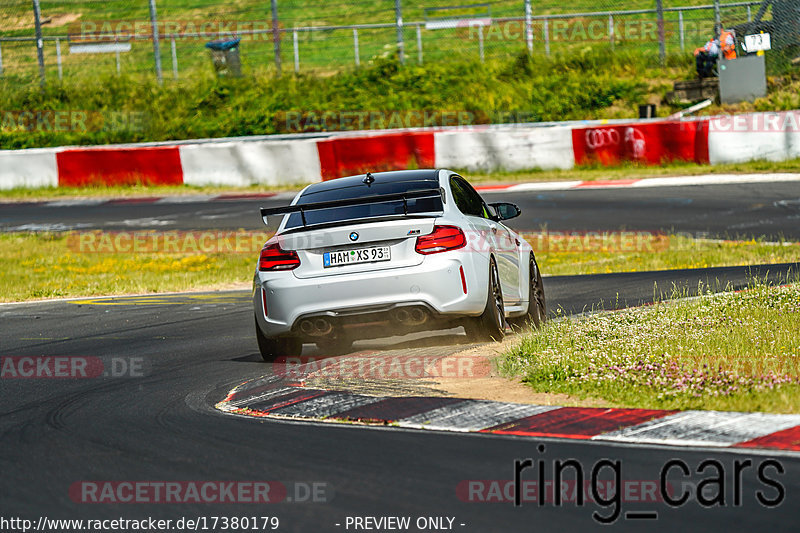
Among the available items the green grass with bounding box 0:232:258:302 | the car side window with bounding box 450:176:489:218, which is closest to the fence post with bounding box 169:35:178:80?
the green grass with bounding box 0:232:258:302

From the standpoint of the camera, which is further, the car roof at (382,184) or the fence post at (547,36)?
the fence post at (547,36)

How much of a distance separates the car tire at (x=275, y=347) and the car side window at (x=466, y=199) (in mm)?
1642

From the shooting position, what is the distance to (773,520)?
176 inches

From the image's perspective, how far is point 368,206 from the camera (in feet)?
30.0

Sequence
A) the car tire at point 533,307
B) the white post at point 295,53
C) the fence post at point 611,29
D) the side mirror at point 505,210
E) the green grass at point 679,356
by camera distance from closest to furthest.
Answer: the green grass at point 679,356 → the side mirror at point 505,210 → the car tire at point 533,307 → the fence post at point 611,29 → the white post at point 295,53

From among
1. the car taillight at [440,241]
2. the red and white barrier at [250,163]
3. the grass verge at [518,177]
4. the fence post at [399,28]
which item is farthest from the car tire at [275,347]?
the fence post at [399,28]

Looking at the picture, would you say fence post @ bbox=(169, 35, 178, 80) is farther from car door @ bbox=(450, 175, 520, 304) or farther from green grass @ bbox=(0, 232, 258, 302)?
car door @ bbox=(450, 175, 520, 304)

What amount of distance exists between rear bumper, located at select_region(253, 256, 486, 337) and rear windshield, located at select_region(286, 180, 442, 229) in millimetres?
A: 483

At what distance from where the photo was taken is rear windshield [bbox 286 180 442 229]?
8.99 meters

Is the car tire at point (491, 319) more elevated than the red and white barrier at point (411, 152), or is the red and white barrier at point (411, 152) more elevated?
the red and white barrier at point (411, 152)

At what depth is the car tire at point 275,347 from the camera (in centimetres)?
914

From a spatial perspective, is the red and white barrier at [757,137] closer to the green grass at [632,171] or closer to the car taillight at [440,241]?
the green grass at [632,171]

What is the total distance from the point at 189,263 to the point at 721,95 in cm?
1345

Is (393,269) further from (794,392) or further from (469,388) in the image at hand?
(794,392)
